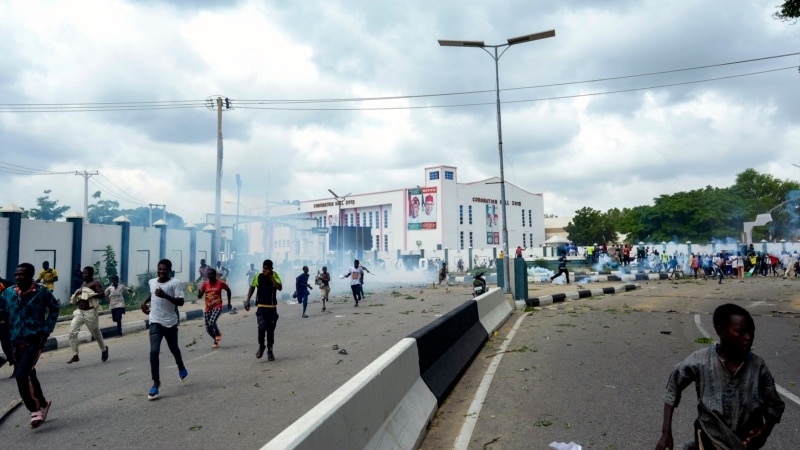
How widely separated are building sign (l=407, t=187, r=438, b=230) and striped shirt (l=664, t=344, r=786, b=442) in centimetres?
6257

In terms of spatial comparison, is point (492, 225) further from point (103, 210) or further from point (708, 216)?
point (103, 210)

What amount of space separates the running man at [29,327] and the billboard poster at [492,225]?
214 feet

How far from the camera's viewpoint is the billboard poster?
231 ft

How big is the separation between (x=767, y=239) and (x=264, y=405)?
3223 inches

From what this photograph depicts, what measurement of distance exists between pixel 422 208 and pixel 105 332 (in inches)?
2105

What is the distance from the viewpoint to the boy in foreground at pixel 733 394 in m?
2.89

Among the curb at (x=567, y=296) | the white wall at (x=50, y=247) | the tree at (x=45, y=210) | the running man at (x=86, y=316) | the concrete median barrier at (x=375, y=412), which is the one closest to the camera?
the concrete median barrier at (x=375, y=412)

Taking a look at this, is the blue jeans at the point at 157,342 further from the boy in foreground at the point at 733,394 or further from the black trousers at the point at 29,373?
the boy in foreground at the point at 733,394

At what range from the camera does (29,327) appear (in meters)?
6.25

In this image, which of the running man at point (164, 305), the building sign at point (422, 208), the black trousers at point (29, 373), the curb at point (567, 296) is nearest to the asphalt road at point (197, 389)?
the black trousers at point (29, 373)

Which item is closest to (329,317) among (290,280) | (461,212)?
(290,280)

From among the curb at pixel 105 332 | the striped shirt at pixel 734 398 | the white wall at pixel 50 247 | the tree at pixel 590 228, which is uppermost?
the tree at pixel 590 228

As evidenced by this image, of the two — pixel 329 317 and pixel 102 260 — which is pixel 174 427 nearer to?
pixel 329 317

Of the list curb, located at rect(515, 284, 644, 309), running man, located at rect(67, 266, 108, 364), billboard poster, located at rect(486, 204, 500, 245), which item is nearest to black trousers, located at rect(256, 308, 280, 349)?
running man, located at rect(67, 266, 108, 364)
